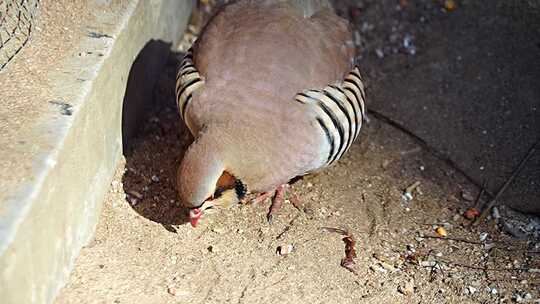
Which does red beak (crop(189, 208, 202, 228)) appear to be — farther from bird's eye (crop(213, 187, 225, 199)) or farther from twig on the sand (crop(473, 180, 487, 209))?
twig on the sand (crop(473, 180, 487, 209))

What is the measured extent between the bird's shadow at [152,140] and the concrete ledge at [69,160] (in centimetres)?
9

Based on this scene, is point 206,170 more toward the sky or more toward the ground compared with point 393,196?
more toward the sky

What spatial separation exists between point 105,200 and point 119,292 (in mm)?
595

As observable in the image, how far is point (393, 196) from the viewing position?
4.23 metres

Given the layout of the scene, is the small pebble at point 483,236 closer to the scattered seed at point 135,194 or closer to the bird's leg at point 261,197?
the bird's leg at point 261,197

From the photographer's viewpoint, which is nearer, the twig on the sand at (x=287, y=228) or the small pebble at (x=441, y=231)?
the twig on the sand at (x=287, y=228)

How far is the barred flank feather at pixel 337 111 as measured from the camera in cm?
378

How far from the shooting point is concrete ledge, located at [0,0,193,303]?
114 inches

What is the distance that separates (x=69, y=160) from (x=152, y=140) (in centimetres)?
110

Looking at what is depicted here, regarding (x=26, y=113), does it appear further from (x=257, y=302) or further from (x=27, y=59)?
(x=257, y=302)

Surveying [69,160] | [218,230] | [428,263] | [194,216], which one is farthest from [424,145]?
[69,160]

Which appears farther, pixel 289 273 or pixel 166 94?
pixel 166 94

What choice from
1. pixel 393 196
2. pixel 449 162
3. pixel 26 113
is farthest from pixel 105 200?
pixel 449 162

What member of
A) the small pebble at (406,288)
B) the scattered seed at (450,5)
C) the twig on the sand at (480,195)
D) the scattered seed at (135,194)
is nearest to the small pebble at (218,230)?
the scattered seed at (135,194)
